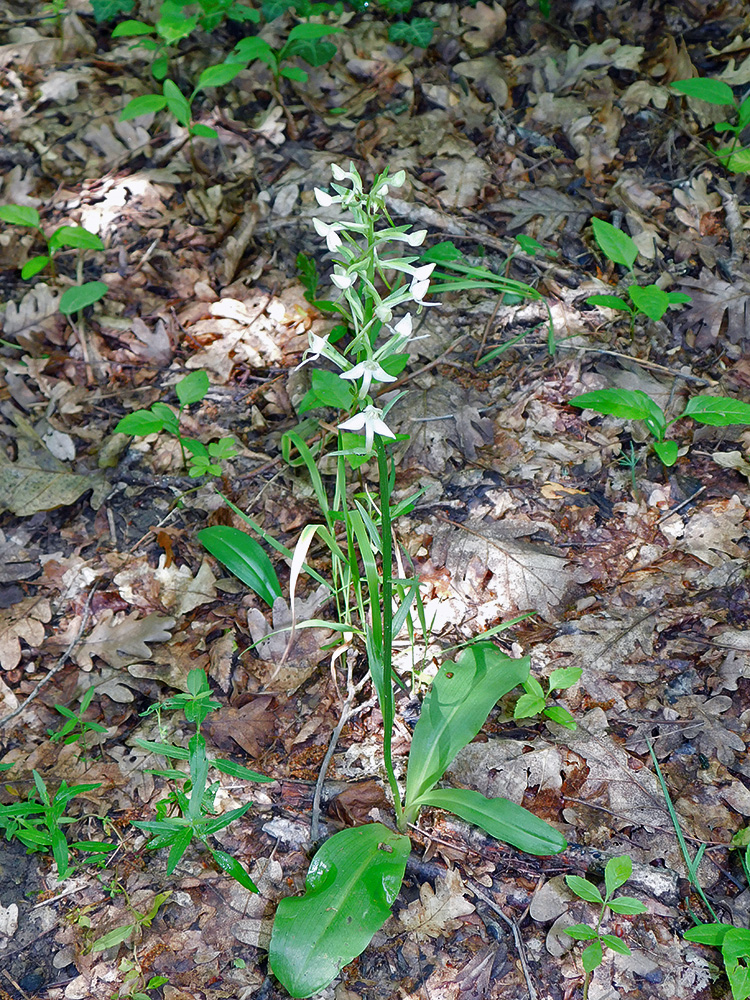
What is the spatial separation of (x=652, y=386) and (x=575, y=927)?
1816 mm

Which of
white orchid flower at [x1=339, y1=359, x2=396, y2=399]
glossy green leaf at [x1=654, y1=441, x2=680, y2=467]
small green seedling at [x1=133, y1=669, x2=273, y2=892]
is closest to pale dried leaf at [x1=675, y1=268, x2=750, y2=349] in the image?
glossy green leaf at [x1=654, y1=441, x2=680, y2=467]

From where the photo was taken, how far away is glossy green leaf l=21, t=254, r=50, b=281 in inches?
125

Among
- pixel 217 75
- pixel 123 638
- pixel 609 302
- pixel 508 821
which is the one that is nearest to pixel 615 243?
pixel 609 302

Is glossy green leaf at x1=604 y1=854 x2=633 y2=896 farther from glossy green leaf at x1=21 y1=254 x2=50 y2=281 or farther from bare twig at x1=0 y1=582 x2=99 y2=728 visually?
glossy green leaf at x1=21 y1=254 x2=50 y2=281

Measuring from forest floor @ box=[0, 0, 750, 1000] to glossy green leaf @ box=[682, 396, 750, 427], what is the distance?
21cm

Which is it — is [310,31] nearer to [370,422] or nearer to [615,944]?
[370,422]

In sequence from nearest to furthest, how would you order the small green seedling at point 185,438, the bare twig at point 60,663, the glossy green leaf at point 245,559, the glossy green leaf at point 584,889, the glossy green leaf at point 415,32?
the glossy green leaf at point 584,889
the bare twig at point 60,663
the glossy green leaf at point 245,559
the small green seedling at point 185,438
the glossy green leaf at point 415,32

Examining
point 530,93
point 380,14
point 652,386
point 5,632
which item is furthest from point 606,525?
point 380,14

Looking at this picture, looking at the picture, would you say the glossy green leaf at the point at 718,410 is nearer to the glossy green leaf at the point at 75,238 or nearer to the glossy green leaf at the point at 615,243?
the glossy green leaf at the point at 615,243

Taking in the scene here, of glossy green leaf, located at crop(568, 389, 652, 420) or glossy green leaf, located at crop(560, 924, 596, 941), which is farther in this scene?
glossy green leaf, located at crop(568, 389, 652, 420)

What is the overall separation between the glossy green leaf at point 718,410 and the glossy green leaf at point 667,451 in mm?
112

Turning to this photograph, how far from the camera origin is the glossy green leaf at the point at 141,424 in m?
2.50

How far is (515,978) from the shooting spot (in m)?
1.60

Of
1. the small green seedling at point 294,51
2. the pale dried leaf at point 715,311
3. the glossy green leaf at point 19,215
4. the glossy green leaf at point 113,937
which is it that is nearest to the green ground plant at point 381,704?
the glossy green leaf at point 113,937
